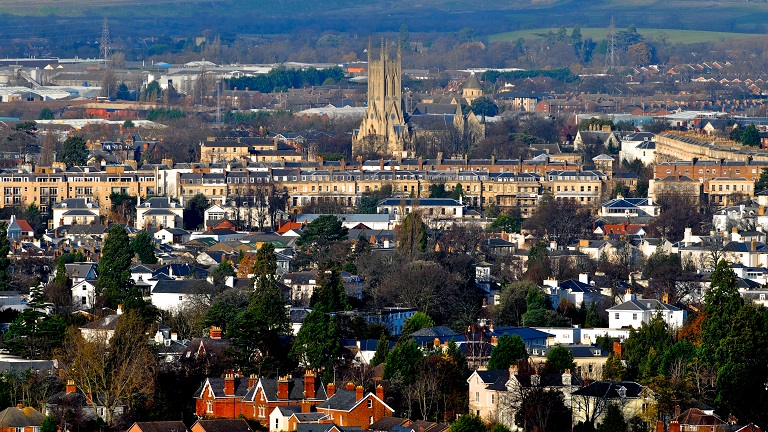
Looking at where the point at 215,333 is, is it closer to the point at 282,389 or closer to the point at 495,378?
the point at 282,389

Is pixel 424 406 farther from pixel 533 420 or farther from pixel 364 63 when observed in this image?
pixel 364 63

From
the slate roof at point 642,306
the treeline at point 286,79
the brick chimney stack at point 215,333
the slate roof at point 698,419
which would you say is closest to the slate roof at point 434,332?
the brick chimney stack at point 215,333

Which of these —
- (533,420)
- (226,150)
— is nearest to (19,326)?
(533,420)

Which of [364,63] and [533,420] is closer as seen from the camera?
[533,420]

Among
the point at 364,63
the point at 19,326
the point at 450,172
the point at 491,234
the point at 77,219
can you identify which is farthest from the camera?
the point at 364,63

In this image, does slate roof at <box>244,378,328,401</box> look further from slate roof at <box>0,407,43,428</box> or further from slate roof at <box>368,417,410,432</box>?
slate roof at <box>0,407,43,428</box>

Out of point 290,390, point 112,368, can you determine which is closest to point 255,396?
point 290,390
